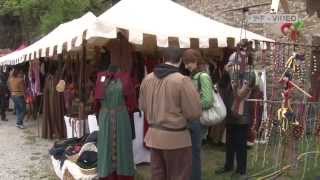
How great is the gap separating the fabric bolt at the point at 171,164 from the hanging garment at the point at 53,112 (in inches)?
260

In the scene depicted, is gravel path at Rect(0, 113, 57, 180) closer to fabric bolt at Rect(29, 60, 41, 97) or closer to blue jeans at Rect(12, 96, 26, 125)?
blue jeans at Rect(12, 96, 26, 125)

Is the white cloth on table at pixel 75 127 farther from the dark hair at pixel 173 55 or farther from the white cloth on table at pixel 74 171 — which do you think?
the dark hair at pixel 173 55

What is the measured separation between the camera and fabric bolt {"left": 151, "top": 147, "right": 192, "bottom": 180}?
5484mm

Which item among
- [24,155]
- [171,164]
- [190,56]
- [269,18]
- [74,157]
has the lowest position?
[24,155]

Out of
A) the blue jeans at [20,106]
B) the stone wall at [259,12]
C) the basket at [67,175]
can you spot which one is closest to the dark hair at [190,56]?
the basket at [67,175]

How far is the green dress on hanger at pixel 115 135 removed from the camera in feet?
21.5

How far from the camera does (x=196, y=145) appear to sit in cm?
630

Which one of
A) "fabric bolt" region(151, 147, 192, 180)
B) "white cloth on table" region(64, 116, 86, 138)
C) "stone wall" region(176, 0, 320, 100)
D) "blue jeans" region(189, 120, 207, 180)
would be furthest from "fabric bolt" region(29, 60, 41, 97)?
"fabric bolt" region(151, 147, 192, 180)

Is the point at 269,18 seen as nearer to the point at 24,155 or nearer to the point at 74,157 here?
the point at 74,157

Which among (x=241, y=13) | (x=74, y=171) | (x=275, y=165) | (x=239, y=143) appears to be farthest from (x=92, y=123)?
(x=241, y=13)

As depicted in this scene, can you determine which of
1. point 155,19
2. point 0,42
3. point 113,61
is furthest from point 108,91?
point 0,42

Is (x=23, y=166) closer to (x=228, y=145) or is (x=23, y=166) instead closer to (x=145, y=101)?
(x=228, y=145)

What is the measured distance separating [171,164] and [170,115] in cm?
52

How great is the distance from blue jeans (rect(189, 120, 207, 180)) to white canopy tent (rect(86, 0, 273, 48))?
1.12m
